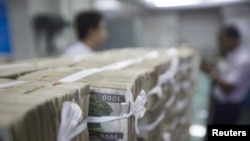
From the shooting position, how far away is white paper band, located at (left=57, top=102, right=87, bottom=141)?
22.8 inches

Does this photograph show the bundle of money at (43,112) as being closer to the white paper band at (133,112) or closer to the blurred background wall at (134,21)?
the white paper band at (133,112)

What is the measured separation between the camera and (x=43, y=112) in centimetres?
52

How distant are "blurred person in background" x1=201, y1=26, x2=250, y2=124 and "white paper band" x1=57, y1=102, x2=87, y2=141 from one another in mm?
2345

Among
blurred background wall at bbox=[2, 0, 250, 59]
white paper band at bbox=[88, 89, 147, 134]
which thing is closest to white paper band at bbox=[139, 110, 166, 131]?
white paper band at bbox=[88, 89, 147, 134]

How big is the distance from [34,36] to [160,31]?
5.90m

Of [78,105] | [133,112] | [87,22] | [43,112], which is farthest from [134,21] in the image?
[43,112]

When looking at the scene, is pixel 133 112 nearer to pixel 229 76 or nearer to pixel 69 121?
pixel 69 121

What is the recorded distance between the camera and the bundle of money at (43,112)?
0.45m

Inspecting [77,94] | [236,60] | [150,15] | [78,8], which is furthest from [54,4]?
[150,15]

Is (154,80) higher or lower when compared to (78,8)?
lower

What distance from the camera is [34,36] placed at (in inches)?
142

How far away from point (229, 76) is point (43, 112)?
2.53m

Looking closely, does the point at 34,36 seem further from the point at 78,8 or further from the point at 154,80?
the point at 154,80

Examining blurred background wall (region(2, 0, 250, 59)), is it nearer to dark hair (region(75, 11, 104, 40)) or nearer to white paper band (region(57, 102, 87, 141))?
dark hair (region(75, 11, 104, 40))
